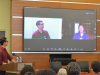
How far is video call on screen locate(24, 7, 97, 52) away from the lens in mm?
5914

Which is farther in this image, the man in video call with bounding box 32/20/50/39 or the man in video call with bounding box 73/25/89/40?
the man in video call with bounding box 73/25/89/40

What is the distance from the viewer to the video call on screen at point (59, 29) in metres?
5.91

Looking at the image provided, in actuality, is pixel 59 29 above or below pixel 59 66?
above

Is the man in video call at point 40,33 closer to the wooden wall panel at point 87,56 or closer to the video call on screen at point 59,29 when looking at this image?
the video call on screen at point 59,29

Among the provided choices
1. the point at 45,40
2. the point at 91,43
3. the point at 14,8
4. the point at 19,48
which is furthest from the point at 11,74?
the point at 91,43

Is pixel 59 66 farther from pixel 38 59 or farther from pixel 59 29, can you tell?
pixel 59 29

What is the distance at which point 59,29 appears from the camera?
6.12 m

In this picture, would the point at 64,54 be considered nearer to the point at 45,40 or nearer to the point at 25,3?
the point at 45,40

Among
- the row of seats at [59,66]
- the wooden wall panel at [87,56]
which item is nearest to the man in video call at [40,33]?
the wooden wall panel at [87,56]

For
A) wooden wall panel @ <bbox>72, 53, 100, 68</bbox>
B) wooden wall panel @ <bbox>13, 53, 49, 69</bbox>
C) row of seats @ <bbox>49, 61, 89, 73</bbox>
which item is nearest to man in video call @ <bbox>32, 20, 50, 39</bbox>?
wooden wall panel @ <bbox>13, 53, 49, 69</bbox>

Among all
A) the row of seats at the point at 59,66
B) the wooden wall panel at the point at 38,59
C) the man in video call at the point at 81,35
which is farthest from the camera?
the man in video call at the point at 81,35

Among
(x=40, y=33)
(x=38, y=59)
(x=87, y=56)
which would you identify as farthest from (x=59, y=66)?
(x=87, y=56)

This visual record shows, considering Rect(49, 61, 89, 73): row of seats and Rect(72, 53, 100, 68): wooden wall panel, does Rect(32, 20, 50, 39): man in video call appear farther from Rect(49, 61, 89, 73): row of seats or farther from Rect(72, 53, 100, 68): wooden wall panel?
Rect(49, 61, 89, 73): row of seats

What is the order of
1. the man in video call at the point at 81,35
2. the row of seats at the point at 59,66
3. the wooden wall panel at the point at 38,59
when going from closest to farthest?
the row of seats at the point at 59,66 → the wooden wall panel at the point at 38,59 → the man in video call at the point at 81,35
